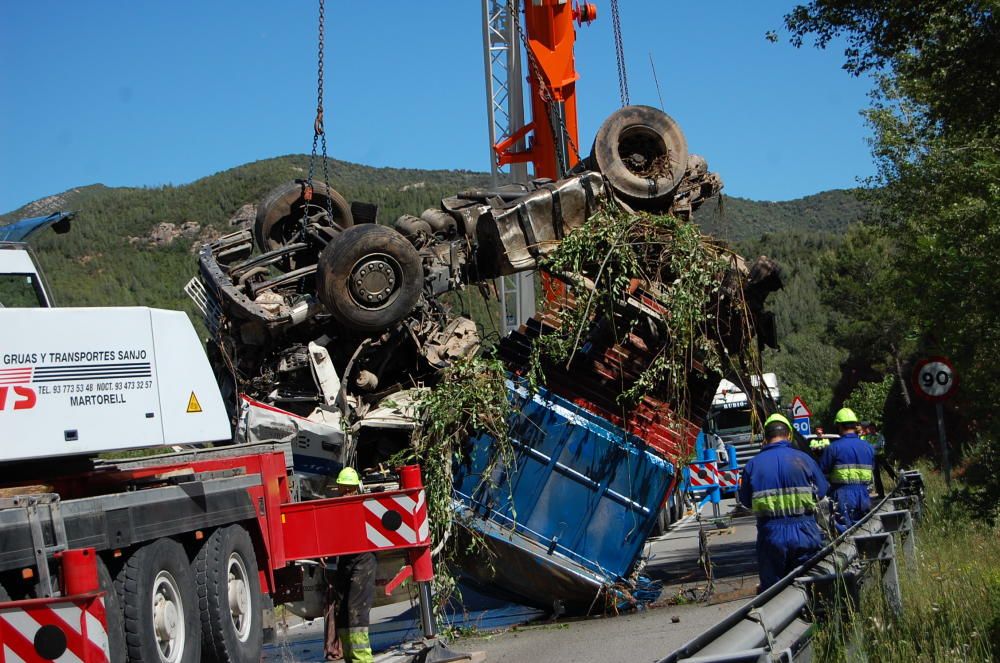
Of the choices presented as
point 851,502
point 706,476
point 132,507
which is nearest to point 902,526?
point 851,502

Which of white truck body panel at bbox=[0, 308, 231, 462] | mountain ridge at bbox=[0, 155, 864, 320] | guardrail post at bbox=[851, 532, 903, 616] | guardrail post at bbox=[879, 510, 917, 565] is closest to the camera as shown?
white truck body panel at bbox=[0, 308, 231, 462]

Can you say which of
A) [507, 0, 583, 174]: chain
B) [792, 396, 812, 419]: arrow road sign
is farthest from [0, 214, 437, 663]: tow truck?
[792, 396, 812, 419]: arrow road sign

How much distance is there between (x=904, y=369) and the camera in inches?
1576

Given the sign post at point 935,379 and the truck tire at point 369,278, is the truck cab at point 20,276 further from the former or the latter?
the sign post at point 935,379

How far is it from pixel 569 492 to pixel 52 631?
235 inches

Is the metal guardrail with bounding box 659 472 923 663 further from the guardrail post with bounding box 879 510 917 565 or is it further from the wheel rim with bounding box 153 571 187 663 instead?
the wheel rim with bounding box 153 571 187 663

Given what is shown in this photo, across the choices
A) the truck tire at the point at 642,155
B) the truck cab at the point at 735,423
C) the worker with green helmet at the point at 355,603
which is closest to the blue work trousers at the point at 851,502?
the truck tire at the point at 642,155

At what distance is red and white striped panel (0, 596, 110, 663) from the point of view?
5.04 metres

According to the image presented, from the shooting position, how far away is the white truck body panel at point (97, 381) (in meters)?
6.27

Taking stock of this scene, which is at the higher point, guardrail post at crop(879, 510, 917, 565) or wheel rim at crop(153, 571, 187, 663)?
wheel rim at crop(153, 571, 187, 663)

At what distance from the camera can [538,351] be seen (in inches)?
420

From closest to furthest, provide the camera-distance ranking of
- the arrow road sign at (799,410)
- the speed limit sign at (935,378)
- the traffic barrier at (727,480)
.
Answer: the speed limit sign at (935,378) < the traffic barrier at (727,480) < the arrow road sign at (799,410)

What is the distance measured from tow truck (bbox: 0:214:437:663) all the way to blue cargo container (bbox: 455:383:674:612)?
1907 millimetres

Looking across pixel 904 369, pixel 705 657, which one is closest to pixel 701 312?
pixel 705 657
